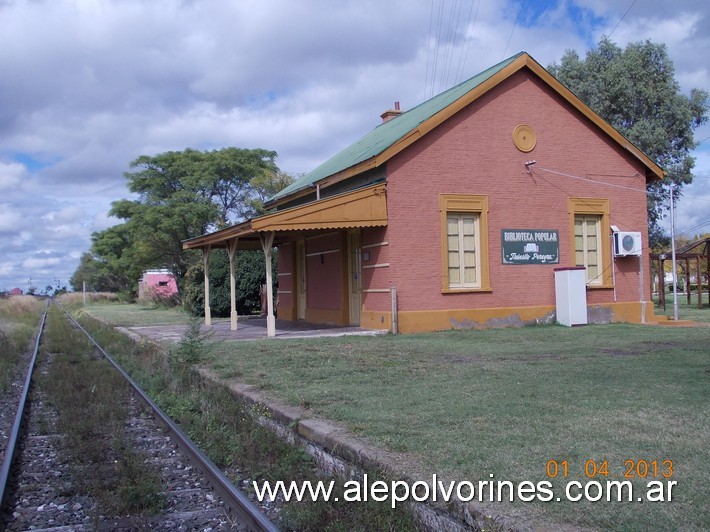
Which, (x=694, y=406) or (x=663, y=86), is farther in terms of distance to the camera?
(x=663, y=86)

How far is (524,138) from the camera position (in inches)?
671

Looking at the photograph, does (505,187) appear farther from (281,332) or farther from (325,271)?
(281,332)

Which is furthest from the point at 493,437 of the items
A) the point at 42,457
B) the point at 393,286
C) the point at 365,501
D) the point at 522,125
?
the point at 522,125

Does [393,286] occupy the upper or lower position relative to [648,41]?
lower

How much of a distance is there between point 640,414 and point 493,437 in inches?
64.1

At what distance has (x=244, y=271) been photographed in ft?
90.9

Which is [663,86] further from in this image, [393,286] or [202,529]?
[202,529]

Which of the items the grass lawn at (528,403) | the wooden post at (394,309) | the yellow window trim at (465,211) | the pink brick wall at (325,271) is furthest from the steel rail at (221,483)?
the pink brick wall at (325,271)

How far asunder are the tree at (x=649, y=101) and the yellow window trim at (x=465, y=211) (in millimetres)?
16195

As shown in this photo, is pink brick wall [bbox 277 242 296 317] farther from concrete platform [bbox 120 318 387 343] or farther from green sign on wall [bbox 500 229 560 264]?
green sign on wall [bbox 500 229 560 264]

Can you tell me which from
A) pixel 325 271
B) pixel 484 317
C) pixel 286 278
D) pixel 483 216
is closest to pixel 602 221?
pixel 483 216
